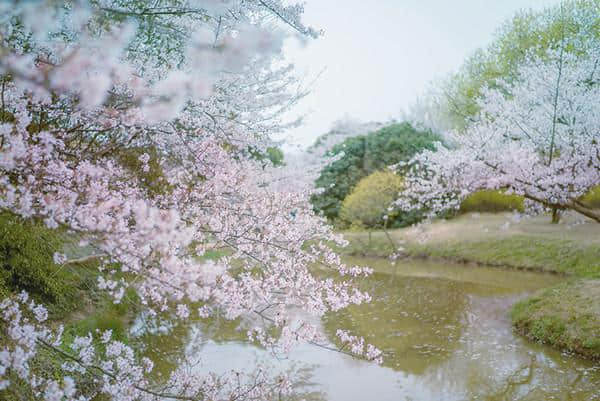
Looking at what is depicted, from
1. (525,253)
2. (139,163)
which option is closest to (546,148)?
(525,253)

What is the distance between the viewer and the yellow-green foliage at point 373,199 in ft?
55.3

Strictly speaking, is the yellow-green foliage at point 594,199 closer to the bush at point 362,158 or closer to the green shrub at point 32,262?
the bush at point 362,158

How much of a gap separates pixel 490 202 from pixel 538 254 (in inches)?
226

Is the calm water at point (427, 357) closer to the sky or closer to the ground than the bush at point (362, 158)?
closer to the ground

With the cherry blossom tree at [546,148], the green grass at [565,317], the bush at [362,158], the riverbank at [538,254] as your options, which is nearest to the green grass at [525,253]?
the riverbank at [538,254]

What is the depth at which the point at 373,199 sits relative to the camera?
56.4ft

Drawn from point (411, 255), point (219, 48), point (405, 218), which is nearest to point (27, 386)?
point (219, 48)

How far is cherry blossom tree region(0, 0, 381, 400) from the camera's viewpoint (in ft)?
7.50

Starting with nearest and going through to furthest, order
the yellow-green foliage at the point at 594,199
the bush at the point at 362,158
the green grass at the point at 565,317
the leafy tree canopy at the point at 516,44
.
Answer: the green grass at the point at 565,317, the yellow-green foliage at the point at 594,199, the leafy tree canopy at the point at 516,44, the bush at the point at 362,158

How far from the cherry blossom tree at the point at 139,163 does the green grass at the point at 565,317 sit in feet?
11.9

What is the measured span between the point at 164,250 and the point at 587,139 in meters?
7.01

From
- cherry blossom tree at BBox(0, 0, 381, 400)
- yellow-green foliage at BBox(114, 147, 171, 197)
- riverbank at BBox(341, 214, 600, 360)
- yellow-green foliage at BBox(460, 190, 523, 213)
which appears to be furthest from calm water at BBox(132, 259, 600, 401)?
yellow-green foliage at BBox(460, 190, 523, 213)

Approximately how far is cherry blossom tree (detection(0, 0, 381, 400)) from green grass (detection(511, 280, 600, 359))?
143 inches

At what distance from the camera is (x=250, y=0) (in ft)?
11.9
